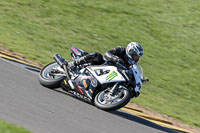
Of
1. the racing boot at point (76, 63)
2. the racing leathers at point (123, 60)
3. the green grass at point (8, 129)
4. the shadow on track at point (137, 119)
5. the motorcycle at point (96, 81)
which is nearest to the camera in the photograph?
the green grass at point (8, 129)

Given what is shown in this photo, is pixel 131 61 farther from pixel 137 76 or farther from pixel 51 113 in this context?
pixel 51 113

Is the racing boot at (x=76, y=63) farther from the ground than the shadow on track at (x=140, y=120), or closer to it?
farther from the ground

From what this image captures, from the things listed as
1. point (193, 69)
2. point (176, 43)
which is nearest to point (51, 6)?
point (176, 43)

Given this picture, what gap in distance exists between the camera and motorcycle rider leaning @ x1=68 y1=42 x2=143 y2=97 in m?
8.71

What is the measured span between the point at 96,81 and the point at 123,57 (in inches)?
30.0

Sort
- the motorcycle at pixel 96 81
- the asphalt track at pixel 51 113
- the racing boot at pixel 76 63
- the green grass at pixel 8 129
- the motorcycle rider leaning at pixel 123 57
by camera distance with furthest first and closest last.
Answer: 1. the racing boot at pixel 76 63
2. the motorcycle rider leaning at pixel 123 57
3. the motorcycle at pixel 96 81
4. the asphalt track at pixel 51 113
5. the green grass at pixel 8 129

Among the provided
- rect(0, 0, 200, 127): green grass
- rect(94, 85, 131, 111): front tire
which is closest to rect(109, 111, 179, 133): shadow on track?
rect(94, 85, 131, 111): front tire

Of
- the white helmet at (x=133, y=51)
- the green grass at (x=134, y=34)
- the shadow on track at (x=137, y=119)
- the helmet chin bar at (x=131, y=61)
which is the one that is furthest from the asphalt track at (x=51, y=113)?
the green grass at (x=134, y=34)

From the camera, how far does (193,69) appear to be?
16.5 metres

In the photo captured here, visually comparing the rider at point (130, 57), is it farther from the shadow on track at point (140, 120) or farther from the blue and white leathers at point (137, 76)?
the shadow on track at point (140, 120)

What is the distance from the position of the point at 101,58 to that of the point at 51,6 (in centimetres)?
1096

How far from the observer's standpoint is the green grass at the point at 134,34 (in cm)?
1353

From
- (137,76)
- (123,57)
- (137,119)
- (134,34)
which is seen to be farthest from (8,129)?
(134,34)

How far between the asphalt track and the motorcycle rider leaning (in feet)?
2.54
